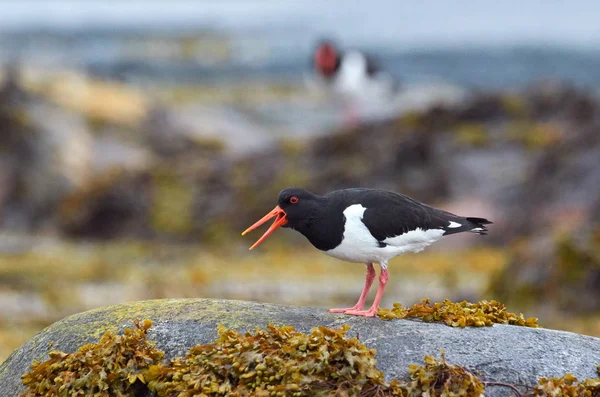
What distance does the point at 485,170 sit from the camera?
2734 cm

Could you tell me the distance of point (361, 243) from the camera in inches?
299

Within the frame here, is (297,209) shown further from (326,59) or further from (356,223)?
(326,59)

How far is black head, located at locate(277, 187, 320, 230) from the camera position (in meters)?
7.71

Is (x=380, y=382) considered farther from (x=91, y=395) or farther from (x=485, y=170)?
(x=485, y=170)

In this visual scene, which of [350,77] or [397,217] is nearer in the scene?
[397,217]

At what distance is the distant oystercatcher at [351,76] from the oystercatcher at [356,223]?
32.3m

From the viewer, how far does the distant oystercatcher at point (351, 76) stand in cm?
4119

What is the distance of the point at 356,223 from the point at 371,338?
1162 millimetres

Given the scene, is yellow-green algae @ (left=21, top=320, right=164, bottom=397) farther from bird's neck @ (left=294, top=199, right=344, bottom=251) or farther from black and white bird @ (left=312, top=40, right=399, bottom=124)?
black and white bird @ (left=312, top=40, right=399, bottom=124)

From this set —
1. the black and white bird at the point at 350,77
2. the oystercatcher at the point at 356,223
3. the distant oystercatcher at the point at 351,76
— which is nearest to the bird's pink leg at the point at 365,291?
the oystercatcher at the point at 356,223

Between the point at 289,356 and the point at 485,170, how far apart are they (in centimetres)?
2186

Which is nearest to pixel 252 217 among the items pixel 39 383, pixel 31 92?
pixel 31 92

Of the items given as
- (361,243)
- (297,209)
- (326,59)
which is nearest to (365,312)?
(361,243)

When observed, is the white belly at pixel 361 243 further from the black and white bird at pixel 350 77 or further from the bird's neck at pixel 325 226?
the black and white bird at pixel 350 77
